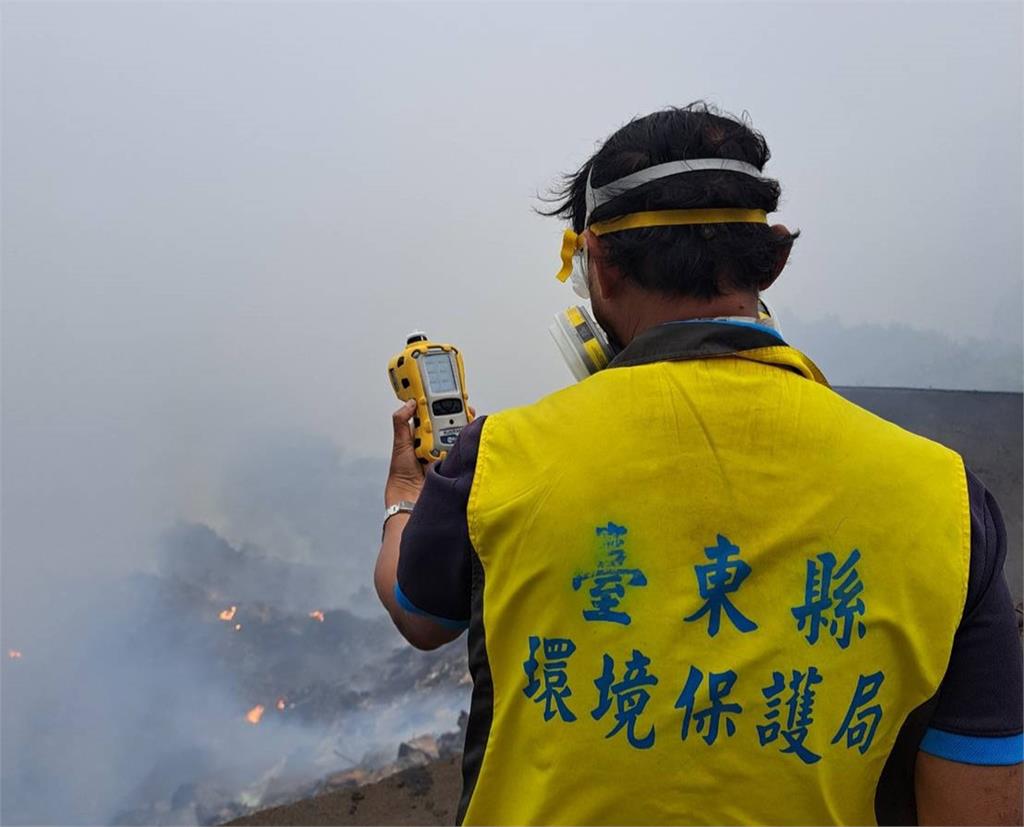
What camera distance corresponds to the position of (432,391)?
1312 mm

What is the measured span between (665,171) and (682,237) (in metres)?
0.07

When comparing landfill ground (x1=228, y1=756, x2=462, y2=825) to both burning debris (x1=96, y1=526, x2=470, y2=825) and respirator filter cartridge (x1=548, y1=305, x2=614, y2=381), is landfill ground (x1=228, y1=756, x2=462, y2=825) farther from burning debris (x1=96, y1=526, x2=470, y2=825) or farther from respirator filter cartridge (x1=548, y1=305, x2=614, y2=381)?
respirator filter cartridge (x1=548, y1=305, x2=614, y2=381)

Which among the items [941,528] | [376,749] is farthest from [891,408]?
[941,528]

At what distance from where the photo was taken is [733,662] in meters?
0.71

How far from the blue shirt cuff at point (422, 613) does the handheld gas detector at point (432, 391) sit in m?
0.40

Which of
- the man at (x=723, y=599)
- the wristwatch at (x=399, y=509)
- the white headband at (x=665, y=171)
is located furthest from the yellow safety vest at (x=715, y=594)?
the wristwatch at (x=399, y=509)

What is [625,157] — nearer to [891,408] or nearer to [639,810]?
[639,810]

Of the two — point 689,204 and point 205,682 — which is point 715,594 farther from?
point 205,682

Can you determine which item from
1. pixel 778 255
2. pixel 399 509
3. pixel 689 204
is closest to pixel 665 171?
pixel 689 204

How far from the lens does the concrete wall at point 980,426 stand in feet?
10.6

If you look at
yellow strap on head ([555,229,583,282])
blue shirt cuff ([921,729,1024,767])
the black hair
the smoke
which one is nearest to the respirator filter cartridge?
yellow strap on head ([555,229,583,282])

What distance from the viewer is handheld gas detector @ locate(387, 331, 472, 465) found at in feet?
4.04

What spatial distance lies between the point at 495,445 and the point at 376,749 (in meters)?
1.76

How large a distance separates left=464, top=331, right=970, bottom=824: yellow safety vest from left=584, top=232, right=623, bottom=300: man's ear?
138 millimetres
